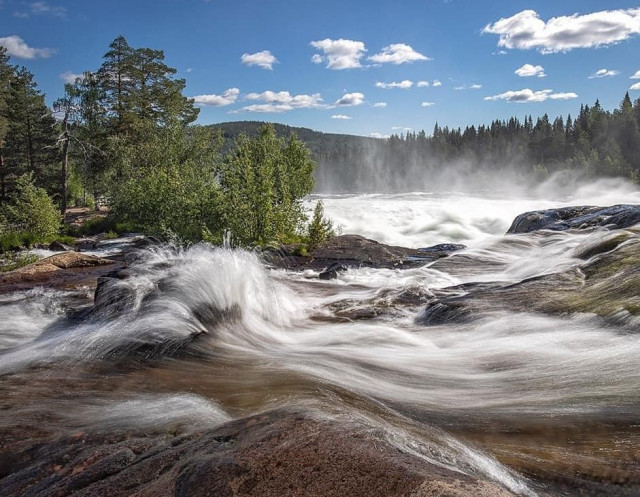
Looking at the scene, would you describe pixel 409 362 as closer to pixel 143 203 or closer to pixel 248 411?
pixel 248 411

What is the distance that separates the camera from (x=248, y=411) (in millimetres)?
4199

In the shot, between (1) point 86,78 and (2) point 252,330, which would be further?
(1) point 86,78

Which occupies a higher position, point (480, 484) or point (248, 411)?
point (480, 484)

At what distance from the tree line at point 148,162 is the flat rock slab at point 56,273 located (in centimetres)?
400

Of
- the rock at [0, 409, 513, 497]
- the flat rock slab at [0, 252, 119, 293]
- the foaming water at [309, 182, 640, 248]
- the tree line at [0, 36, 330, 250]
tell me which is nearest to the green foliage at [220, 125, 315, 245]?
the tree line at [0, 36, 330, 250]

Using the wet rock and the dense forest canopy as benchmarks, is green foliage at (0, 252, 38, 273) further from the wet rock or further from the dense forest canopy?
the wet rock

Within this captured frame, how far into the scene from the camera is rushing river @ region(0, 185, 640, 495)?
3853mm

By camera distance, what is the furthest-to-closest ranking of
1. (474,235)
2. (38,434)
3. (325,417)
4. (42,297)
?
Answer: (474,235) → (42,297) → (38,434) → (325,417)

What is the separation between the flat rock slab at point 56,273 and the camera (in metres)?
13.1

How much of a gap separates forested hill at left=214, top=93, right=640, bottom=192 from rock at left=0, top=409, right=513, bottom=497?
2645 inches

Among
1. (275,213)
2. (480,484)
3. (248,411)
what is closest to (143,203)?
(275,213)

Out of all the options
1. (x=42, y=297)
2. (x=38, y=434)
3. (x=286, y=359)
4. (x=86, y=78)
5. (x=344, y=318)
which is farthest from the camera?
(x=86, y=78)

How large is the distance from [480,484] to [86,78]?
47.2 m

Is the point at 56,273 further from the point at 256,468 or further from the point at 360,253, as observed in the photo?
the point at 256,468
